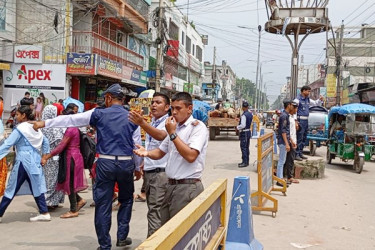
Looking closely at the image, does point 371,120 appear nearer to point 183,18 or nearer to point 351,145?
point 351,145

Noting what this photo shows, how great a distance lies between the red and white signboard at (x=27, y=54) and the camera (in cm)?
1833

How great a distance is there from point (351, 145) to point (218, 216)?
35.2 feet

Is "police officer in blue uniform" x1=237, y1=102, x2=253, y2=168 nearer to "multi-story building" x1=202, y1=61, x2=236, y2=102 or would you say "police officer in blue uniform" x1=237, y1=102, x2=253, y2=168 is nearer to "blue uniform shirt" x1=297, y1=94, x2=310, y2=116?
"blue uniform shirt" x1=297, y1=94, x2=310, y2=116

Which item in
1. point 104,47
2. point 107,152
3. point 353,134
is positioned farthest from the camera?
point 104,47

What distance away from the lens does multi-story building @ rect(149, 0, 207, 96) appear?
33.3 metres

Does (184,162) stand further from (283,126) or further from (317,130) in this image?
(317,130)

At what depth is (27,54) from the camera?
1833cm

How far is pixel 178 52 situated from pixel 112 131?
3468 cm

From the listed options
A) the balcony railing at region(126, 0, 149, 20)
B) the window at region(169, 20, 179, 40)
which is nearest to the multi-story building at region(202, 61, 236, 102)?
the window at region(169, 20, 179, 40)

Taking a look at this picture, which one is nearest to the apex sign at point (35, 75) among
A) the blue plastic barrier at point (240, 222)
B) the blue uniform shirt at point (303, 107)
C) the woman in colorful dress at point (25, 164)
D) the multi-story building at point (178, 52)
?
the multi-story building at point (178, 52)

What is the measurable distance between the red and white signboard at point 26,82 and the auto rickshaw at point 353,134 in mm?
11390

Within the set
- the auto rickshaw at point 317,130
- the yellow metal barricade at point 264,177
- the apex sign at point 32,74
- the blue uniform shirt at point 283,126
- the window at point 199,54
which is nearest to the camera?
the yellow metal barricade at point 264,177

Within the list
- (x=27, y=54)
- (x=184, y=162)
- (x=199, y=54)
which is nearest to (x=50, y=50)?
(x=27, y=54)

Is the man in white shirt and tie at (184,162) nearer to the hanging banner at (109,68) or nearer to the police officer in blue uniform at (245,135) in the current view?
the police officer in blue uniform at (245,135)
